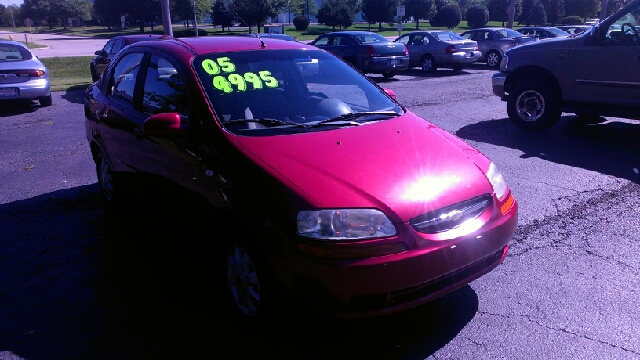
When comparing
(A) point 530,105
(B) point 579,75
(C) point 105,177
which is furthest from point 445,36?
(C) point 105,177

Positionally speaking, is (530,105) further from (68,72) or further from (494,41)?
(68,72)

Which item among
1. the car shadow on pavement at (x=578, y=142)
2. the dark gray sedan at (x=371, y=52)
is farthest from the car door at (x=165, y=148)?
the dark gray sedan at (x=371, y=52)

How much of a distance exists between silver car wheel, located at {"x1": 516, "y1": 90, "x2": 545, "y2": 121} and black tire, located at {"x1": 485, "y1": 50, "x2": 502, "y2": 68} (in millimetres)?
13327

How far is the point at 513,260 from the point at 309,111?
1955mm

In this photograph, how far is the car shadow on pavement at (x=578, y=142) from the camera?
6.96m

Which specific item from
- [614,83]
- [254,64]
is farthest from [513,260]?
[614,83]

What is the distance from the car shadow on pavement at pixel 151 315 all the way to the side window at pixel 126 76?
1251 millimetres

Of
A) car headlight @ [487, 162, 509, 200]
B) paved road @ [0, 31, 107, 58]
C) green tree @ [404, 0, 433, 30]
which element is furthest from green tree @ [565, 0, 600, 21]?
car headlight @ [487, 162, 509, 200]

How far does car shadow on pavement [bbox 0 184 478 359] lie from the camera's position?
127 inches

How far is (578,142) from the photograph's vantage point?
811 centimetres

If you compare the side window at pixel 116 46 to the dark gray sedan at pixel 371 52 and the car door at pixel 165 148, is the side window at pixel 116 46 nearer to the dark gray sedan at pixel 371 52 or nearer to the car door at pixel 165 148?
the dark gray sedan at pixel 371 52

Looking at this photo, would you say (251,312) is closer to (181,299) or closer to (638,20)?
(181,299)

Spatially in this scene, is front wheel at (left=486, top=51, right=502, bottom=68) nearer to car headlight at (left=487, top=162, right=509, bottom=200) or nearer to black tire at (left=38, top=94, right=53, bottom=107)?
black tire at (left=38, top=94, right=53, bottom=107)

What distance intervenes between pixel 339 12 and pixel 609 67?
4742 cm
